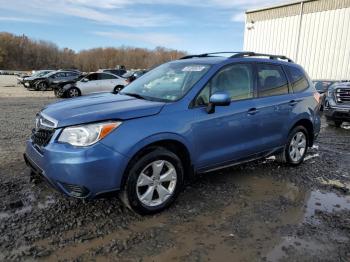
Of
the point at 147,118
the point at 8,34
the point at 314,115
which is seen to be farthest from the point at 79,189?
the point at 8,34

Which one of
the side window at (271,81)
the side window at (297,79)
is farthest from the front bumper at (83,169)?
the side window at (297,79)

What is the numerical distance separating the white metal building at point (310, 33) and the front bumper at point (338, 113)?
14092 mm

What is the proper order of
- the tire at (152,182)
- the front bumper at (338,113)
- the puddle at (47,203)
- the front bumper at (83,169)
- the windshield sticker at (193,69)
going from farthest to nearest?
the front bumper at (338,113) → the windshield sticker at (193,69) → the puddle at (47,203) → the tire at (152,182) → the front bumper at (83,169)

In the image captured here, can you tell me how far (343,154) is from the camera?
7320 mm

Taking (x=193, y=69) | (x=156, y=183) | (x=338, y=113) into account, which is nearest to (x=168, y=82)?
(x=193, y=69)

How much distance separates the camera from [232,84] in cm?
482

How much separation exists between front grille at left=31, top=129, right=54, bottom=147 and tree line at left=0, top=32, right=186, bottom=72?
12271 centimetres

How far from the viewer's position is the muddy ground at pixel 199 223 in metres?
3.33

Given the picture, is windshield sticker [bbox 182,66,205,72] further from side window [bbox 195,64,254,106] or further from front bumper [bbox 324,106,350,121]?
front bumper [bbox 324,106,350,121]

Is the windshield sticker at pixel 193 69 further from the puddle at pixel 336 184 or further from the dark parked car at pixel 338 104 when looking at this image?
the dark parked car at pixel 338 104

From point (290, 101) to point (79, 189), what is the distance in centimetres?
355

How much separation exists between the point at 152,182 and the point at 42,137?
4.21ft

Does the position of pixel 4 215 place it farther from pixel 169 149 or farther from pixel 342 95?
pixel 342 95

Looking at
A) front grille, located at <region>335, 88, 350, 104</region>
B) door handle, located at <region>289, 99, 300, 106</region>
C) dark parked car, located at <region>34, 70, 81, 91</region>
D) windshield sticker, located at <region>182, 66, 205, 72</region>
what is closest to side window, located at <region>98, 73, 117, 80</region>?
dark parked car, located at <region>34, 70, 81, 91</region>
